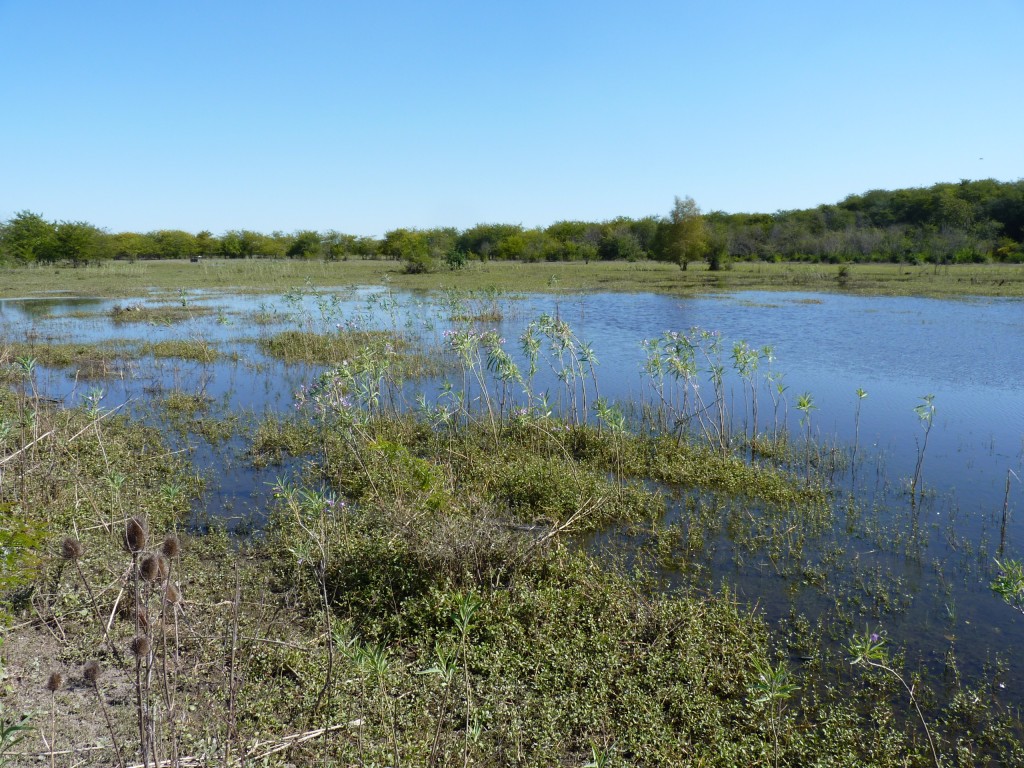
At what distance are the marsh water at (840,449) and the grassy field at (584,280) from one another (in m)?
9.32

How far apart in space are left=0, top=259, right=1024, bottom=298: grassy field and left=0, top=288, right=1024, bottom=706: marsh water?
9.32 m

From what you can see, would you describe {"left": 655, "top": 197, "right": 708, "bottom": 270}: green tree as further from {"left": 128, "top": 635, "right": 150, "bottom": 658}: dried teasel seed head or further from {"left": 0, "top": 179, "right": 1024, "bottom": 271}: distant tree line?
{"left": 128, "top": 635, "right": 150, "bottom": 658}: dried teasel seed head

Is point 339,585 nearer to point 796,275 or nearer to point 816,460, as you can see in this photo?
point 816,460

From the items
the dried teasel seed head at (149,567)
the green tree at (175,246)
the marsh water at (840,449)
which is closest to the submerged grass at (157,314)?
the marsh water at (840,449)

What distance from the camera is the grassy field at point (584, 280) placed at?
100 feet

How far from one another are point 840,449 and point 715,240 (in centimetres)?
4052

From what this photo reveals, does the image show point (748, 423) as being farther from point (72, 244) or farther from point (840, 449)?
point (72, 244)

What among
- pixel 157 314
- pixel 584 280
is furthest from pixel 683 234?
pixel 157 314

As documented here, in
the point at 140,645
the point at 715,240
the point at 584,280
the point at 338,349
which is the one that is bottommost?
the point at 338,349

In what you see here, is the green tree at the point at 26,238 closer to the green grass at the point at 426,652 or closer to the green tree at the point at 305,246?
the green tree at the point at 305,246

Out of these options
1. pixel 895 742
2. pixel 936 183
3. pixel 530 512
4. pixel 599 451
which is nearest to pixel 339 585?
pixel 530 512

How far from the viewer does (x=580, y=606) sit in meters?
4.79

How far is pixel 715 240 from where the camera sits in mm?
46312

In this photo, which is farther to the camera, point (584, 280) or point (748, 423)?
point (584, 280)
